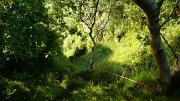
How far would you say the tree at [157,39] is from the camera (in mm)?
4477

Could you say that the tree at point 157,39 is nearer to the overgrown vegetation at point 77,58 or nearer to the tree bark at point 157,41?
the tree bark at point 157,41

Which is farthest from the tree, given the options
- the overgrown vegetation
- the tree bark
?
the overgrown vegetation

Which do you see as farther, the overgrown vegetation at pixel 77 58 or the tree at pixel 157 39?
the overgrown vegetation at pixel 77 58

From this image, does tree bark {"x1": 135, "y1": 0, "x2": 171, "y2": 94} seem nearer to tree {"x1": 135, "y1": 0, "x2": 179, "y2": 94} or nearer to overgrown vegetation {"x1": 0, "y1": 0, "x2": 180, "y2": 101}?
tree {"x1": 135, "y1": 0, "x2": 179, "y2": 94}

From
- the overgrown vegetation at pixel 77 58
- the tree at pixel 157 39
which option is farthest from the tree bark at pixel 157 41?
the overgrown vegetation at pixel 77 58

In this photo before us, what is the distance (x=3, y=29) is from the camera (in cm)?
782

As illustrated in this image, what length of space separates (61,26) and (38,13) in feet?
5.56

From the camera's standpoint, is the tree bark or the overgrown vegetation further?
the overgrown vegetation

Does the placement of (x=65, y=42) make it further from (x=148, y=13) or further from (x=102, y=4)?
(x=148, y=13)

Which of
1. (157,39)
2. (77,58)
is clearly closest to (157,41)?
(157,39)

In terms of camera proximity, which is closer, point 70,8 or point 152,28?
point 152,28

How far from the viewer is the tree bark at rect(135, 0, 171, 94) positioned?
4.47 meters

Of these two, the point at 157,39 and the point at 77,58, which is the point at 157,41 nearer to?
the point at 157,39

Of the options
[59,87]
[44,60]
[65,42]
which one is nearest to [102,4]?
[44,60]
